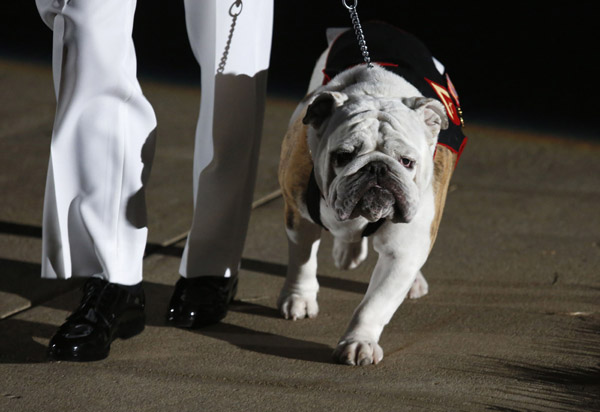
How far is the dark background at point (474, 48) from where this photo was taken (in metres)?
7.04

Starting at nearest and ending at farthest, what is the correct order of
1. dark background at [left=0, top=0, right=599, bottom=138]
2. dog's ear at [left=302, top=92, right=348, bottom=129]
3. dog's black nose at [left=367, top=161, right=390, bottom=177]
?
dog's black nose at [left=367, top=161, right=390, bottom=177], dog's ear at [left=302, top=92, right=348, bottom=129], dark background at [left=0, top=0, right=599, bottom=138]

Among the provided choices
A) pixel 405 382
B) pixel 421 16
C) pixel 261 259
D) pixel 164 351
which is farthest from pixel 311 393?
pixel 421 16

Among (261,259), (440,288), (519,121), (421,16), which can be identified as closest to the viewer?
(440,288)

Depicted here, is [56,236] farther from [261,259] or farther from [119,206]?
[261,259]

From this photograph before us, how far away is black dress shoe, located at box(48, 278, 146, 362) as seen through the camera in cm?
297

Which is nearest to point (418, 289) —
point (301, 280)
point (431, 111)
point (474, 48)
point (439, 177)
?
point (301, 280)

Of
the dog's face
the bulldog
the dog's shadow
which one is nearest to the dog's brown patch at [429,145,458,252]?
the bulldog

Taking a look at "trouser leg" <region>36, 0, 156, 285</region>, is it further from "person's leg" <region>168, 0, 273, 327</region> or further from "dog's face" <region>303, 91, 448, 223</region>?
"dog's face" <region>303, 91, 448, 223</region>

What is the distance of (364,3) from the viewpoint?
838 centimetres

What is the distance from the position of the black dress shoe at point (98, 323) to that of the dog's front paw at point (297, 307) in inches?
20.5

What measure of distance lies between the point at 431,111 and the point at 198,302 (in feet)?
3.52

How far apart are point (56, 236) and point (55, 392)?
578mm

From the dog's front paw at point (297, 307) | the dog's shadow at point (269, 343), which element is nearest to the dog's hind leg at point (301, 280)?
the dog's front paw at point (297, 307)

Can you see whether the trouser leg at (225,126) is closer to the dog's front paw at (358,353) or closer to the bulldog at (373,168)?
the bulldog at (373,168)
